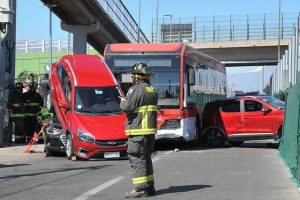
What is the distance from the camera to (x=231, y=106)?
18.9 meters

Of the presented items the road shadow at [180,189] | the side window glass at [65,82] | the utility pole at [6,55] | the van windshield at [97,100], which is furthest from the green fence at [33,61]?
the road shadow at [180,189]

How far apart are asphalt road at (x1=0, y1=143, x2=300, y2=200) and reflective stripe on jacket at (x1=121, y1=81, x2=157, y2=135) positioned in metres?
1.09

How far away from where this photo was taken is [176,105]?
17312 mm

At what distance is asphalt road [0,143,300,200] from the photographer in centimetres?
891

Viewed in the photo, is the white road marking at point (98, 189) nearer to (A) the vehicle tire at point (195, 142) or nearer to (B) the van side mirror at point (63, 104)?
(B) the van side mirror at point (63, 104)

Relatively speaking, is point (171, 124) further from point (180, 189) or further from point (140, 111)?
point (140, 111)

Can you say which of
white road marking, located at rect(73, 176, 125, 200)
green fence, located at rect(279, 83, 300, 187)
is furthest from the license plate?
green fence, located at rect(279, 83, 300, 187)

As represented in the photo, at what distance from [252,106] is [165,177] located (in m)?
8.36

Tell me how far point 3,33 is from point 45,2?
7.70 meters

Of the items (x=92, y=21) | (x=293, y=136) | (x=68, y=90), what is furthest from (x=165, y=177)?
(x=92, y=21)

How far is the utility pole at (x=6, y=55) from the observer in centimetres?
1770

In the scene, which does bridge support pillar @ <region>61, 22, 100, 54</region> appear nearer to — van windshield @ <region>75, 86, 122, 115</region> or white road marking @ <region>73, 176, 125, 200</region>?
van windshield @ <region>75, 86, 122, 115</region>

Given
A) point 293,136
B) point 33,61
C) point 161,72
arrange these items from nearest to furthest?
point 293,136
point 161,72
point 33,61

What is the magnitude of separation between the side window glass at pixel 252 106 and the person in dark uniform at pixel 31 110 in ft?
24.7
